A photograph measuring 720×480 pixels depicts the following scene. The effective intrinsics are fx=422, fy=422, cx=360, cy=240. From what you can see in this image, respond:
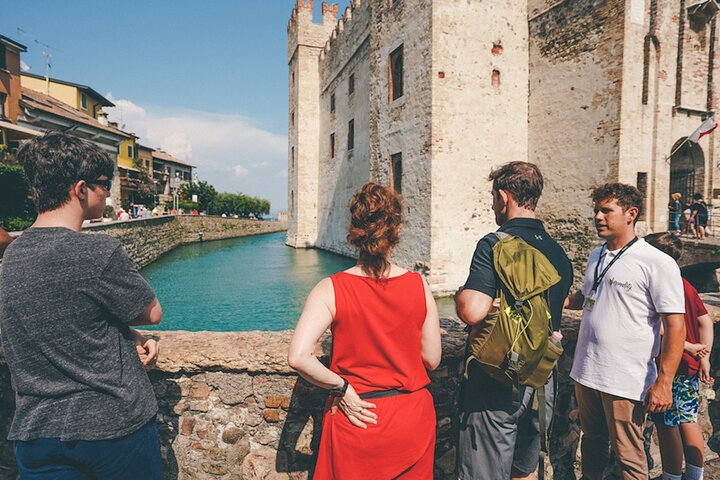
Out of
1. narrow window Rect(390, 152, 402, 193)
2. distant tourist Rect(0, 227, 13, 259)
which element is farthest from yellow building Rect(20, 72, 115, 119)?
distant tourist Rect(0, 227, 13, 259)

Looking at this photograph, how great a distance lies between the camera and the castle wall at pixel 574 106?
10.8 meters

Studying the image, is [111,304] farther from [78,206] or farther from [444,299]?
[444,299]

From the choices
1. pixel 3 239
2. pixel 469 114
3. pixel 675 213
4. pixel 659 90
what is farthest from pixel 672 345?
pixel 675 213

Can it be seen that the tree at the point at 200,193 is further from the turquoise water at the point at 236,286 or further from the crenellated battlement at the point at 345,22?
the crenellated battlement at the point at 345,22

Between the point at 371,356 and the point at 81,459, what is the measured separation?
1.04 m

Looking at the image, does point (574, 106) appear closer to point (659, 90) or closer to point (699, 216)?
point (659, 90)

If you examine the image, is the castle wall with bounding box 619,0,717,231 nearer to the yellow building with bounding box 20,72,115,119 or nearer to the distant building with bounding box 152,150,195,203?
the yellow building with bounding box 20,72,115,119

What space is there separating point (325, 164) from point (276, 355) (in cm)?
2251

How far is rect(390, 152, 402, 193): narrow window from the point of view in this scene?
1351 centimetres

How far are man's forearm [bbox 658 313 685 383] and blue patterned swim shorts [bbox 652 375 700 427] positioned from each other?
A: 1.92ft

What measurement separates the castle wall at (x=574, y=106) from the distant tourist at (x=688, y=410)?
9.55 m

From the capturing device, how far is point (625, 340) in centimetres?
221

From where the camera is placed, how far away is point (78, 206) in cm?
151

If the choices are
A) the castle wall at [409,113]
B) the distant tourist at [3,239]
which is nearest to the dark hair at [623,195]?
the distant tourist at [3,239]
